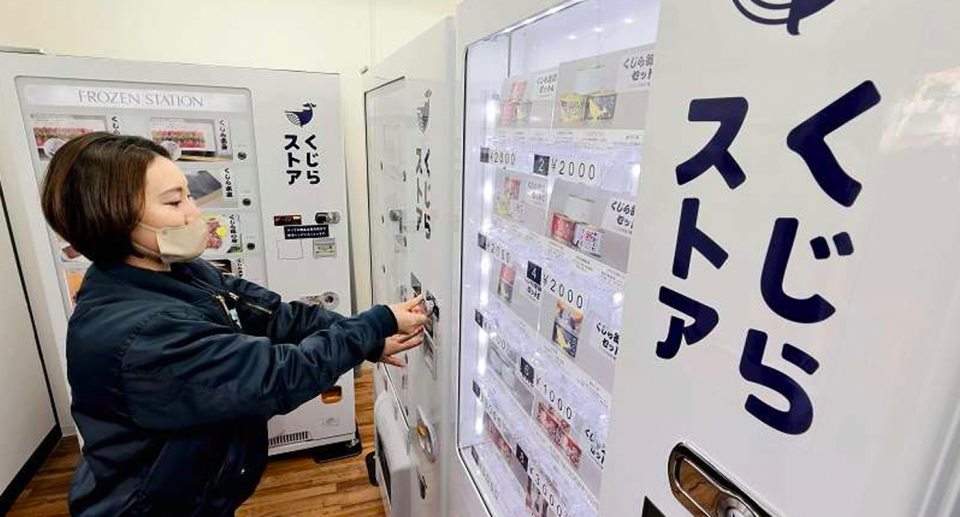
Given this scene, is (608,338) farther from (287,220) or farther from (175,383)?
(287,220)

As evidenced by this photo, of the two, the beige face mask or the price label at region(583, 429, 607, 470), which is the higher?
the beige face mask

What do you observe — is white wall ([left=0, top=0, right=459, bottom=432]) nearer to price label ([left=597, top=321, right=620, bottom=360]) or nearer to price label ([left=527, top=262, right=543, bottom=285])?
price label ([left=527, top=262, right=543, bottom=285])

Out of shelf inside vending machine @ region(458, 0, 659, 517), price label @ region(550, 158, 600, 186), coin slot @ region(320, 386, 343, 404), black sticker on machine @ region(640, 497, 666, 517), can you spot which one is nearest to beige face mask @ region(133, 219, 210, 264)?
shelf inside vending machine @ region(458, 0, 659, 517)

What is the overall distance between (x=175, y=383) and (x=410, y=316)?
54cm

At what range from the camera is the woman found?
95cm

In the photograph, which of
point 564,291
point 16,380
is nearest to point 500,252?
point 564,291

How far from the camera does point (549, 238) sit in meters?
0.89

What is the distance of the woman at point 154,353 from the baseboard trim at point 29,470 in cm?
157

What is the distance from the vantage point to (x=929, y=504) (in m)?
0.34

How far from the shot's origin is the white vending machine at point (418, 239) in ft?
3.64

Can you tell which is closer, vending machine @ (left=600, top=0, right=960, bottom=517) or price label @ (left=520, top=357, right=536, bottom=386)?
vending machine @ (left=600, top=0, right=960, bottom=517)

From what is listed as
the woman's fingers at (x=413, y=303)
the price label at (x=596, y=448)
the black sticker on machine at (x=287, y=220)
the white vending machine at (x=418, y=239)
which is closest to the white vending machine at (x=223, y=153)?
the black sticker on machine at (x=287, y=220)

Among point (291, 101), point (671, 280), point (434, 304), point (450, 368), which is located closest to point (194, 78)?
point (291, 101)

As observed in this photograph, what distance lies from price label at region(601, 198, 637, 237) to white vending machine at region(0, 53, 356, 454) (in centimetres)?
174
